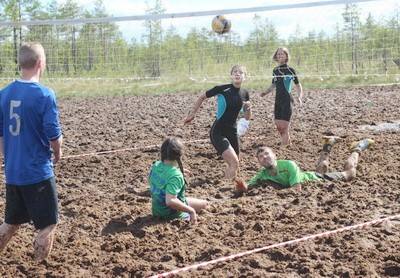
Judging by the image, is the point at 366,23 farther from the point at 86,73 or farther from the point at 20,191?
the point at 20,191

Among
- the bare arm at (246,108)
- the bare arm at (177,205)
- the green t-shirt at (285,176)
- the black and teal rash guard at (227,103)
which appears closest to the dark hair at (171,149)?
the bare arm at (177,205)

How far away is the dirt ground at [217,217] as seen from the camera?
5.50 metres

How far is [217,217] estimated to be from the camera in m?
7.04

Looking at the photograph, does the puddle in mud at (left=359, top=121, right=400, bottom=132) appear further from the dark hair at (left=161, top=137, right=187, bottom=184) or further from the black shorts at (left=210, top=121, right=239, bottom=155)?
the dark hair at (left=161, top=137, right=187, bottom=184)

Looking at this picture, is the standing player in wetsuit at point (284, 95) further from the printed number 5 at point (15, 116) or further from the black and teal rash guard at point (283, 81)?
the printed number 5 at point (15, 116)

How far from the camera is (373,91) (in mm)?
22016

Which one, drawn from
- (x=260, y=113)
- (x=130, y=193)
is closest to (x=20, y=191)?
(x=130, y=193)

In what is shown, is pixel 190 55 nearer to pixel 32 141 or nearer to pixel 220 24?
pixel 220 24

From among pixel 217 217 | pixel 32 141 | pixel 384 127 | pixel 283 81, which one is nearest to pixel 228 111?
pixel 283 81

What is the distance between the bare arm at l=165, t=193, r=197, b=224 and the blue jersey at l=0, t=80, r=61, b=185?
1533mm

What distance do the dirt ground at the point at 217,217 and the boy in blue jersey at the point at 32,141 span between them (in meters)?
0.52

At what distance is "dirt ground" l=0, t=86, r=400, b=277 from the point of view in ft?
18.1

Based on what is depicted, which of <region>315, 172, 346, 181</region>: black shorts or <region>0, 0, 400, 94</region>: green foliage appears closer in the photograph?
<region>315, 172, 346, 181</region>: black shorts

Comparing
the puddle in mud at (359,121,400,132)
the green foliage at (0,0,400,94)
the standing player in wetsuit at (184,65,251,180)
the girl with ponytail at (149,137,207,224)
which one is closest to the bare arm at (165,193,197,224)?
the girl with ponytail at (149,137,207,224)
